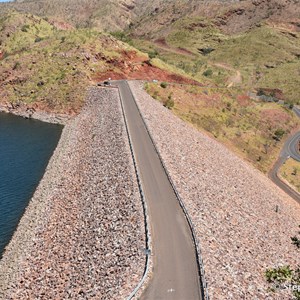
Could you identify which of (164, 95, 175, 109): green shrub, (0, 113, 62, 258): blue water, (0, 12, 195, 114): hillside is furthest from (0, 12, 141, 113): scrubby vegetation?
(164, 95, 175, 109): green shrub

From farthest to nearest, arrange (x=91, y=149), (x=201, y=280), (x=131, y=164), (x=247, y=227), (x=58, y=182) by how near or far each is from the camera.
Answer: (x=91, y=149) → (x=58, y=182) → (x=131, y=164) → (x=247, y=227) → (x=201, y=280)

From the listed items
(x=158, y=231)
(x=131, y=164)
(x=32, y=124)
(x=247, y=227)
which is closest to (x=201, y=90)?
(x=32, y=124)

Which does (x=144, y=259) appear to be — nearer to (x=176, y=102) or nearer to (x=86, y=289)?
(x=86, y=289)

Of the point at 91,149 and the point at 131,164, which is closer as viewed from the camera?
the point at 131,164

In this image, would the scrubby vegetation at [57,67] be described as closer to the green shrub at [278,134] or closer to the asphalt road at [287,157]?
the asphalt road at [287,157]

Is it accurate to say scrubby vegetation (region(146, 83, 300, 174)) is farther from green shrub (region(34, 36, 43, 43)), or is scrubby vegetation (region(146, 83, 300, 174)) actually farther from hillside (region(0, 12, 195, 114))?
green shrub (region(34, 36, 43, 43))

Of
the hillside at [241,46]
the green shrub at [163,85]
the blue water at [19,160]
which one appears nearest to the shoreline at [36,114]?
the blue water at [19,160]

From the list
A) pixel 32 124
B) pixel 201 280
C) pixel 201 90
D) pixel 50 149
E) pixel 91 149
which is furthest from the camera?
pixel 201 90
